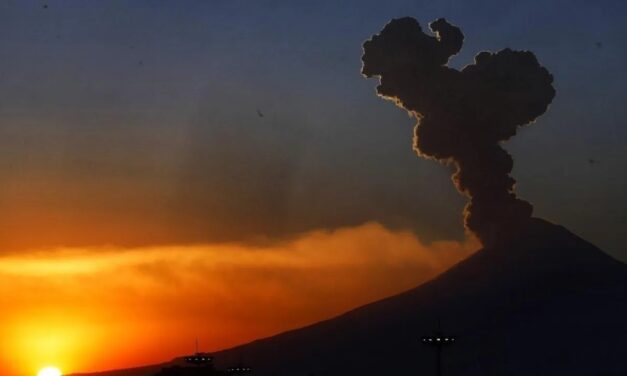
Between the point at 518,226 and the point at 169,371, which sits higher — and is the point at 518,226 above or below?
above

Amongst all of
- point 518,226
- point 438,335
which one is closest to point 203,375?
point 438,335

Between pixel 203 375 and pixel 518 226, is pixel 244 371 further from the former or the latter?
pixel 518 226

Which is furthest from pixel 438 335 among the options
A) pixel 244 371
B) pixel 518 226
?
pixel 518 226

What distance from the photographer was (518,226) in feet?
642

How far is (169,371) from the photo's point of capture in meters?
154

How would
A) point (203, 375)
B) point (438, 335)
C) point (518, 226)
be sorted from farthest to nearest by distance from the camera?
point (518, 226) → point (203, 375) → point (438, 335)

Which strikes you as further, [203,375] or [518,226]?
[518,226]

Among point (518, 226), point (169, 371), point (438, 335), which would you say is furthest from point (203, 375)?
point (518, 226)

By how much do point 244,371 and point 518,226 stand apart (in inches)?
2336

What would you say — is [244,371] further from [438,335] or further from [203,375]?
[438,335]

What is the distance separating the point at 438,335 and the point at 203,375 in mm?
34403

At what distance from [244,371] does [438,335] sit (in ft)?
111

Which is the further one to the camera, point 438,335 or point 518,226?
point 518,226

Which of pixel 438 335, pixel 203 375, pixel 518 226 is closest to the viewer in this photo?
pixel 438 335
